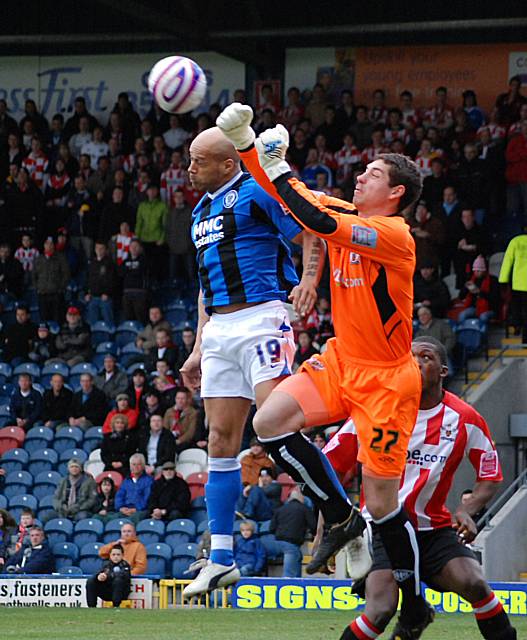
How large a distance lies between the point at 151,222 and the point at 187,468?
521 cm

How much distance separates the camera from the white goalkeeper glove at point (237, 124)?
7016 mm

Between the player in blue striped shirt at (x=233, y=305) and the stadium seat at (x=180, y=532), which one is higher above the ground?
the player in blue striped shirt at (x=233, y=305)

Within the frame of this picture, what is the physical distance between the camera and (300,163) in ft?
73.0

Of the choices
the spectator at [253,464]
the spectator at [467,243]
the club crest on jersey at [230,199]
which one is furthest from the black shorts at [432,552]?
the spectator at [467,243]

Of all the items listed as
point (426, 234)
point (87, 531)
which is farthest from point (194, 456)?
point (426, 234)

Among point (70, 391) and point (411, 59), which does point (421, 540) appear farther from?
point (411, 59)

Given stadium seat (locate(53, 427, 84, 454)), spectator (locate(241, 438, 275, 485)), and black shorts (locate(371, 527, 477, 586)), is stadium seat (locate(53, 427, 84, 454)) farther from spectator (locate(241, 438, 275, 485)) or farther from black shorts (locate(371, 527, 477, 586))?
black shorts (locate(371, 527, 477, 586))

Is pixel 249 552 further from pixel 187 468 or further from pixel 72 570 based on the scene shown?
pixel 72 570

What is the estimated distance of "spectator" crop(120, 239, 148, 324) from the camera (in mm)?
21953

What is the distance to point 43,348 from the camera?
22.4 m

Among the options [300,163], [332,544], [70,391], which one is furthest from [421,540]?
[300,163]

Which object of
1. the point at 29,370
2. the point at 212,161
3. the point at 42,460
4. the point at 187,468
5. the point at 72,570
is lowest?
the point at 72,570

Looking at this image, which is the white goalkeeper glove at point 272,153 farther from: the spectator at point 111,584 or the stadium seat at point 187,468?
the stadium seat at point 187,468

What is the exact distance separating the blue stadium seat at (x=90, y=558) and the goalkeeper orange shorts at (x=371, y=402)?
1135 cm
